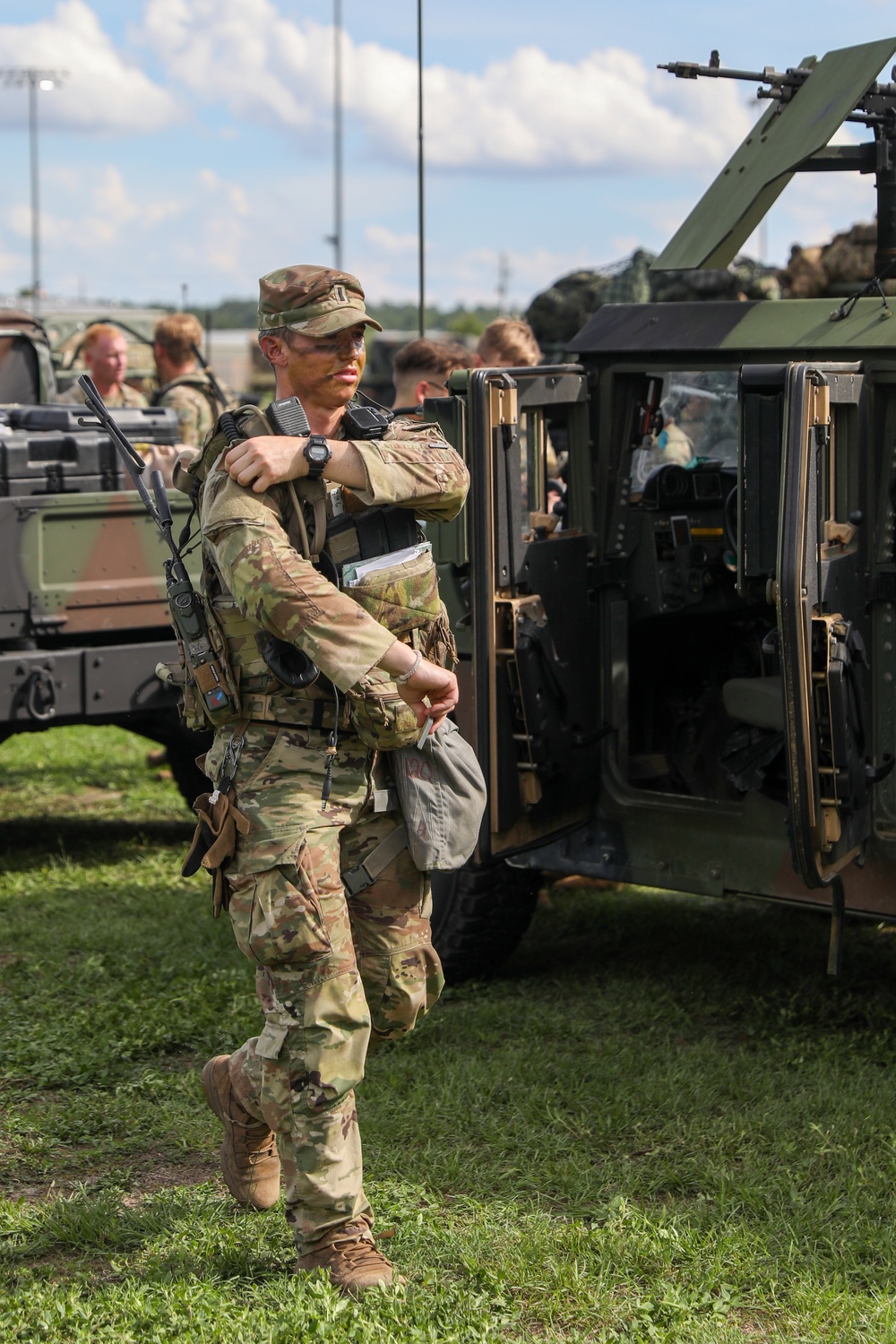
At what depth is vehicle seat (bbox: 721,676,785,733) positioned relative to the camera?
494 centimetres

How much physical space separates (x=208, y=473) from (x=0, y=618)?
3.32 metres

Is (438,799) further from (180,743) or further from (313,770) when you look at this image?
(180,743)

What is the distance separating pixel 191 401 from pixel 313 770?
18.5 feet

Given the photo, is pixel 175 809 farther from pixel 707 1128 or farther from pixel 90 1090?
pixel 707 1128

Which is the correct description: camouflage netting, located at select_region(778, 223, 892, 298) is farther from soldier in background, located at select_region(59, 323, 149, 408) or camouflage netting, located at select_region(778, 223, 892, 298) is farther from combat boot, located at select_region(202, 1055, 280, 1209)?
combat boot, located at select_region(202, 1055, 280, 1209)

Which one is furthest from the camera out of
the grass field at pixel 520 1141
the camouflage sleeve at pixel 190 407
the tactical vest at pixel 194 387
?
the tactical vest at pixel 194 387

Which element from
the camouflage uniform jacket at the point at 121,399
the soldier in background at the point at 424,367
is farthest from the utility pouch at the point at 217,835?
the camouflage uniform jacket at the point at 121,399

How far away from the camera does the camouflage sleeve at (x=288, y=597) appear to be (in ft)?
10.4

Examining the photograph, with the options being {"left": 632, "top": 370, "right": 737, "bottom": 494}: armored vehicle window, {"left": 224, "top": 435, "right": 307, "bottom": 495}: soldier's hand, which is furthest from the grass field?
{"left": 632, "top": 370, "right": 737, "bottom": 494}: armored vehicle window

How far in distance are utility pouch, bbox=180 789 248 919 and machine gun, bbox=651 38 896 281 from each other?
2.45 metres

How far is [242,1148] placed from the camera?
3619 mm

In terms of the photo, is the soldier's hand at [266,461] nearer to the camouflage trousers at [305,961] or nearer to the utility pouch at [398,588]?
the utility pouch at [398,588]

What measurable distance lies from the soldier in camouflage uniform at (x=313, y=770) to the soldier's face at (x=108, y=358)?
5380 mm

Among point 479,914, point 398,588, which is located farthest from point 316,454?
Result: point 479,914
